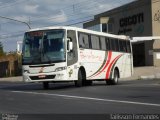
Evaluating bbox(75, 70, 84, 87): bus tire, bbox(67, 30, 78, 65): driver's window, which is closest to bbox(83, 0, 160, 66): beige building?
bbox(75, 70, 84, 87): bus tire

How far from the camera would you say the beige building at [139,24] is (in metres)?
58.6

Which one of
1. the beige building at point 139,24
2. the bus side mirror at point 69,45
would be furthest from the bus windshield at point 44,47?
the beige building at point 139,24

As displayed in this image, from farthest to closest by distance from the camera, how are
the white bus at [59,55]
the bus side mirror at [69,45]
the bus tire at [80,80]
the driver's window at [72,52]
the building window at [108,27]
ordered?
the building window at [108,27], the bus tire at [80,80], the driver's window at [72,52], the bus side mirror at [69,45], the white bus at [59,55]

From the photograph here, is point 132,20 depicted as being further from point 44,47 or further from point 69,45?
point 44,47

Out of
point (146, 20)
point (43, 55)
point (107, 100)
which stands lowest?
point (107, 100)

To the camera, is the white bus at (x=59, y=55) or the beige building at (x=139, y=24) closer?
the white bus at (x=59, y=55)

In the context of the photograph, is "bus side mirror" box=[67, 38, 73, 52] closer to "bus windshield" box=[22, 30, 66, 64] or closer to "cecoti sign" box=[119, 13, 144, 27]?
"bus windshield" box=[22, 30, 66, 64]

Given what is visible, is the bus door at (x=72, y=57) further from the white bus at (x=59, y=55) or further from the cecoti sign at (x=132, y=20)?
the cecoti sign at (x=132, y=20)

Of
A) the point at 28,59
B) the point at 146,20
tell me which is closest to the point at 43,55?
the point at 28,59

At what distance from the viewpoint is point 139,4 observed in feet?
203

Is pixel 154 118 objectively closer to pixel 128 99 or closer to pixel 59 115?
pixel 59 115

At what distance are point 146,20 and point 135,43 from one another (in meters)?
5.21

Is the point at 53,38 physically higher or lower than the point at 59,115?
higher

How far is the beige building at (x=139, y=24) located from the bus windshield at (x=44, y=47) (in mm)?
34016
